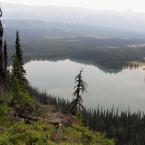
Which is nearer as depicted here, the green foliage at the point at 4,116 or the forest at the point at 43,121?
the forest at the point at 43,121

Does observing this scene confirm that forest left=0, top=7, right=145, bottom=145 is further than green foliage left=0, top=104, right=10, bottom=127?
No

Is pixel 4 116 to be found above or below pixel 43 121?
below

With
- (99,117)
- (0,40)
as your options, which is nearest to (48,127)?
(0,40)

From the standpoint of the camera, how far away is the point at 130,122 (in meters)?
147

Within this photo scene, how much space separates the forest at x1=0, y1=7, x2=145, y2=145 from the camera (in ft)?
84.3

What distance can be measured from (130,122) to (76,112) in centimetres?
7721

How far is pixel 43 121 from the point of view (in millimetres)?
36156

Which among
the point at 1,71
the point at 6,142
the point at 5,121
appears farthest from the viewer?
the point at 1,71

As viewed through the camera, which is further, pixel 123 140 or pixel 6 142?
pixel 123 140

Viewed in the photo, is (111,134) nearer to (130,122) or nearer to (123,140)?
(123,140)

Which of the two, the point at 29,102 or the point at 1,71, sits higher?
the point at 1,71

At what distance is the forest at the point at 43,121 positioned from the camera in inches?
1012

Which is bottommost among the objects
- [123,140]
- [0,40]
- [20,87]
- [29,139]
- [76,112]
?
[123,140]

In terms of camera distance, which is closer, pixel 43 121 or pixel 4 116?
pixel 43 121
